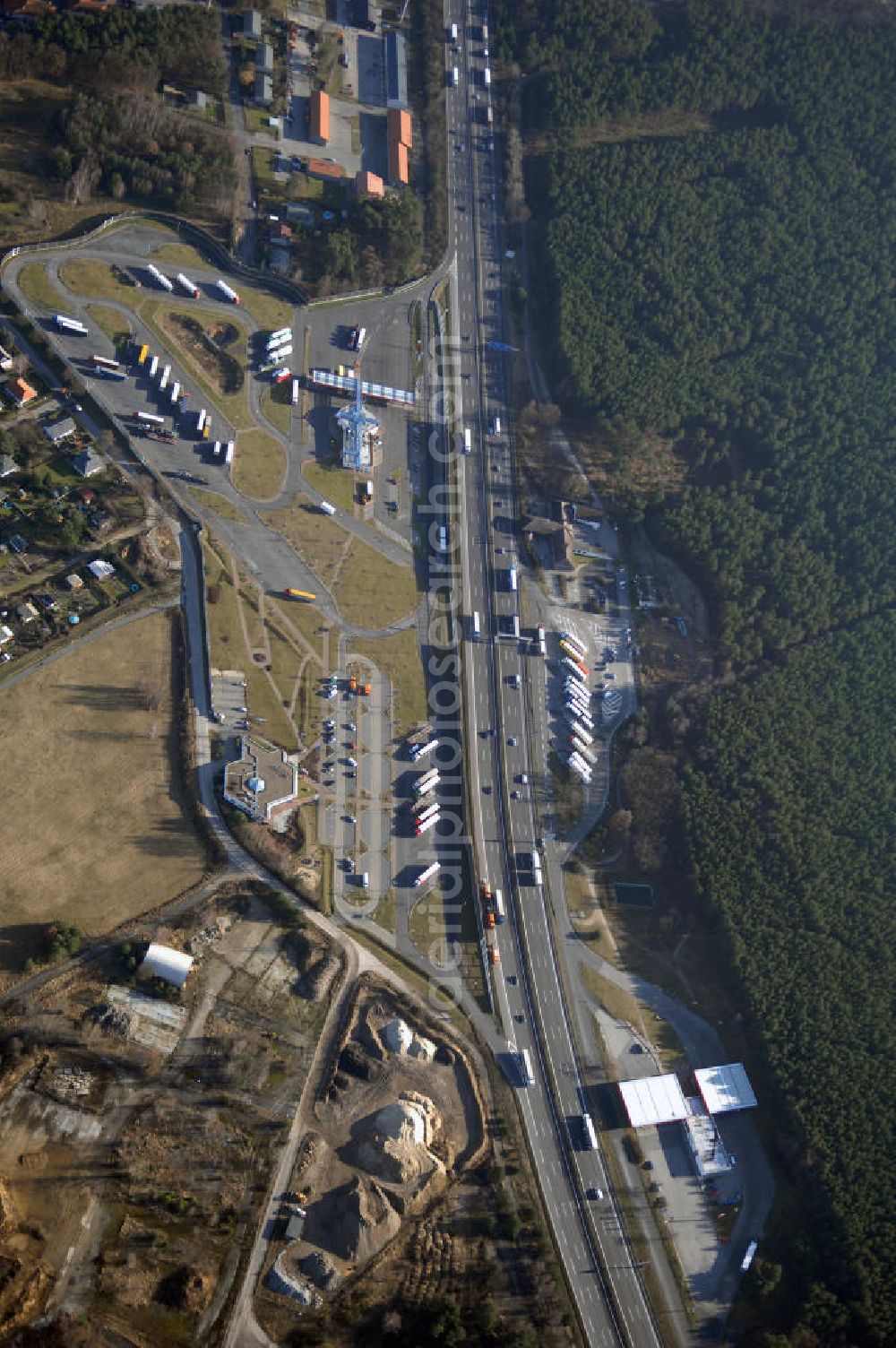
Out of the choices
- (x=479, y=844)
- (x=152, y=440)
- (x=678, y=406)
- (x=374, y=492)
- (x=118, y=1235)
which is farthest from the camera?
(x=678, y=406)

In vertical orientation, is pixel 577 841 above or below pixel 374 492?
below

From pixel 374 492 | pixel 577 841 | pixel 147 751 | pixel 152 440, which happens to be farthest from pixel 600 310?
pixel 147 751

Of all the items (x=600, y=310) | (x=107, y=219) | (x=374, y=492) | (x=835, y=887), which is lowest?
(x=835, y=887)

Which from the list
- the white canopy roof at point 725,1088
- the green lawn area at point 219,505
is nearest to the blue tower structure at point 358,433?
the green lawn area at point 219,505

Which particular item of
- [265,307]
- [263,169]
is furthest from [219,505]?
[263,169]

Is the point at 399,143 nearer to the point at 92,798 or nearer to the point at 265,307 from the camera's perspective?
the point at 265,307

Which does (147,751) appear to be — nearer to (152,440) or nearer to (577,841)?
(152,440)

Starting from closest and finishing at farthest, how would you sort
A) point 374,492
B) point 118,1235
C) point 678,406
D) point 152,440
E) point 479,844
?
point 118,1235
point 479,844
point 152,440
point 374,492
point 678,406
